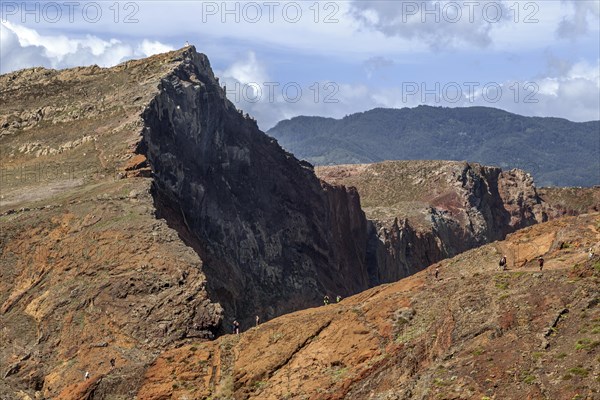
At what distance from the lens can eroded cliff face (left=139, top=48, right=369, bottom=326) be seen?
277 feet

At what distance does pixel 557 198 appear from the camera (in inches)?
6909

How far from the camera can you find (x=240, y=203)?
318 ft

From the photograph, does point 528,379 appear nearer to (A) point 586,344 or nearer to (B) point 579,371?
(B) point 579,371

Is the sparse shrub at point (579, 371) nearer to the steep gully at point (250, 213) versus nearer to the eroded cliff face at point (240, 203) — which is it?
the steep gully at point (250, 213)

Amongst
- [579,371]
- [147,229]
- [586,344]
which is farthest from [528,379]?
[147,229]

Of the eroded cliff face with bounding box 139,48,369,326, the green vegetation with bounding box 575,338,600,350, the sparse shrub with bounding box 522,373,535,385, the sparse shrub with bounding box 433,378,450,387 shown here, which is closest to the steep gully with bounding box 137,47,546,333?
A: the eroded cliff face with bounding box 139,48,369,326

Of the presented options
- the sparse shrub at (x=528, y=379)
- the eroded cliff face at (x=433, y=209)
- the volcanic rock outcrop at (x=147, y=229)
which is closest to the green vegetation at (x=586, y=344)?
the sparse shrub at (x=528, y=379)

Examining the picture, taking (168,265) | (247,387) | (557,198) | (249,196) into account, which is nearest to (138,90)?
(249,196)

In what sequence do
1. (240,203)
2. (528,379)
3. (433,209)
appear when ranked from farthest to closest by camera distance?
(433,209) → (240,203) → (528,379)

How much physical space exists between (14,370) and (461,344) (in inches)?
1091

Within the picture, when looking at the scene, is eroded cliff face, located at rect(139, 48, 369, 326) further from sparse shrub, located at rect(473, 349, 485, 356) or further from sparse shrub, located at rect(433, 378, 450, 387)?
sparse shrub, located at rect(433, 378, 450, 387)

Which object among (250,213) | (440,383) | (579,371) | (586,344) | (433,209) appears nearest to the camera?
(579,371)

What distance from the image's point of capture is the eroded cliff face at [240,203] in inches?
3327

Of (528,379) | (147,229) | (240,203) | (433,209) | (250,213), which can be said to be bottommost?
(528,379)
